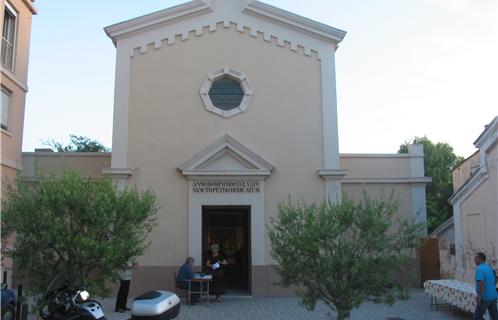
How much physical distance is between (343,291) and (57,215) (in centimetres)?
Result: 462

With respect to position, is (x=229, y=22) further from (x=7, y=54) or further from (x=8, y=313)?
(x=8, y=313)

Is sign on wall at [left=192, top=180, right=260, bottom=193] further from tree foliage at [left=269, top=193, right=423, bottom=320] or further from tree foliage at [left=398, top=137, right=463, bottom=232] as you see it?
tree foliage at [left=398, top=137, right=463, bottom=232]

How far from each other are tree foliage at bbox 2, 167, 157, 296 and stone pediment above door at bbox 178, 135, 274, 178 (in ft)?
23.5

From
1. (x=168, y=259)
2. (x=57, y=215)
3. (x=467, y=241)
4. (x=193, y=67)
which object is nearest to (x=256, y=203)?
(x=168, y=259)

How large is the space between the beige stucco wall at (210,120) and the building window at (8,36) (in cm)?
377

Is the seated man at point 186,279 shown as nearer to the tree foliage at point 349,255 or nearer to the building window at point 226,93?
the building window at point 226,93

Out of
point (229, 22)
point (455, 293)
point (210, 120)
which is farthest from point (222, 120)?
point (455, 293)

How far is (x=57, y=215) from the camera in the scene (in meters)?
8.02

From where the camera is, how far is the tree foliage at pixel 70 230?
7.91 meters

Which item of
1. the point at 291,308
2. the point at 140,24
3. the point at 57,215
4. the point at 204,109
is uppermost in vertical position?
the point at 140,24

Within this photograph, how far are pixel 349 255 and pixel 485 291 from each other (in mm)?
3224

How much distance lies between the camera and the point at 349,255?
8.48m

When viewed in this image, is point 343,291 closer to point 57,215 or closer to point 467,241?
point 57,215

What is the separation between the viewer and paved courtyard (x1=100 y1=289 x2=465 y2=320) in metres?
12.2
